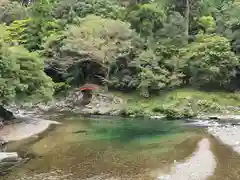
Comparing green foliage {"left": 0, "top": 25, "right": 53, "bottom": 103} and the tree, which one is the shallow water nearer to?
green foliage {"left": 0, "top": 25, "right": 53, "bottom": 103}

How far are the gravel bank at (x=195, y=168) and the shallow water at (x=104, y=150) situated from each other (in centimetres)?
70

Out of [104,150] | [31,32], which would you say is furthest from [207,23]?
[104,150]

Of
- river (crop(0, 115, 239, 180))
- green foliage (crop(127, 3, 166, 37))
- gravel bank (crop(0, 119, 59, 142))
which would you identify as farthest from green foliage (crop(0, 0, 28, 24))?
river (crop(0, 115, 239, 180))

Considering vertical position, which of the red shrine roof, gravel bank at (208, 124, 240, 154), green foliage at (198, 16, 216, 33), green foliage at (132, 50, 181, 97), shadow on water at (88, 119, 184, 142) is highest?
green foliage at (198, 16, 216, 33)

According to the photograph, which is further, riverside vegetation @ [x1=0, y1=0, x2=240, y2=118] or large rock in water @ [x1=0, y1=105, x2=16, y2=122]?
Result: riverside vegetation @ [x1=0, y1=0, x2=240, y2=118]

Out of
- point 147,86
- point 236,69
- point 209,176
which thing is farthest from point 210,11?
point 209,176

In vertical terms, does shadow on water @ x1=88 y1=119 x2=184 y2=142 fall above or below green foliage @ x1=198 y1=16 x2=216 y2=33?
below

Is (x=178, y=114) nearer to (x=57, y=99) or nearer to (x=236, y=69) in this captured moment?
(x=236, y=69)

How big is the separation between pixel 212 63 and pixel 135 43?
449 inches

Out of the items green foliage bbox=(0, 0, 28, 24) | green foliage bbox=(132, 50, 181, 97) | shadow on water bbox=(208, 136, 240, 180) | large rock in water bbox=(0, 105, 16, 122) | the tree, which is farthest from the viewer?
green foliage bbox=(0, 0, 28, 24)

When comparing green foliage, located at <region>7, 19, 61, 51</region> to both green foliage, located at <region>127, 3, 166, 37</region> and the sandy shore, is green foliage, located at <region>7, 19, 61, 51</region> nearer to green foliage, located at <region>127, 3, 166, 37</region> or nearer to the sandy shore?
green foliage, located at <region>127, 3, 166, 37</region>

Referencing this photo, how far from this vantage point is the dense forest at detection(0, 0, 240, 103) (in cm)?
4925

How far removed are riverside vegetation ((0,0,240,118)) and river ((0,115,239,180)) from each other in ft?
33.1

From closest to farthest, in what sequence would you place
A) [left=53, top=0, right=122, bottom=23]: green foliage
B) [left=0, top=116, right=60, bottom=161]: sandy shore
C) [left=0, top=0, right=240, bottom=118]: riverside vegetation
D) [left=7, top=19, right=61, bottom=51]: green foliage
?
[left=0, top=116, right=60, bottom=161]: sandy shore, [left=0, top=0, right=240, bottom=118]: riverside vegetation, [left=53, top=0, right=122, bottom=23]: green foliage, [left=7, top=19, right=61, bottom=51]: green foliage
